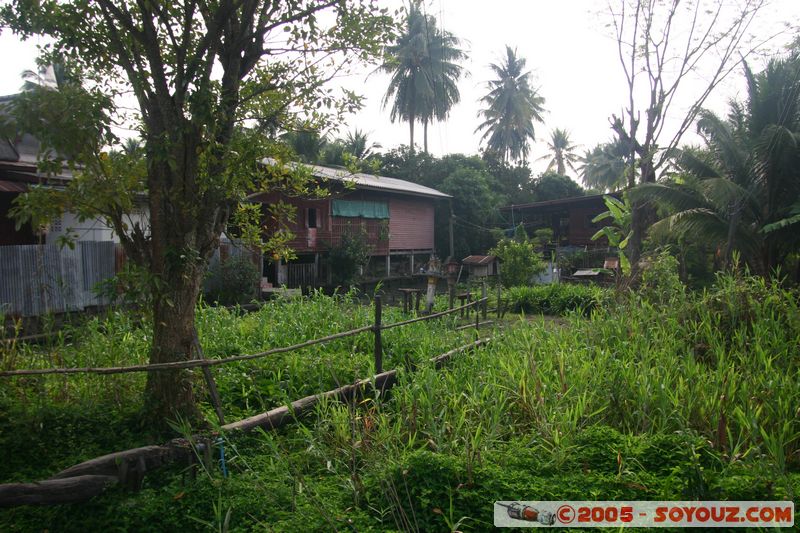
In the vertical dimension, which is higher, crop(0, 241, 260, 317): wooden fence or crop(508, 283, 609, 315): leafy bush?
crop(0, 241, 260, 317): wooden fence

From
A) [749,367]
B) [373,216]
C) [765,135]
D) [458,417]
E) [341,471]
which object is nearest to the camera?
[341,471]

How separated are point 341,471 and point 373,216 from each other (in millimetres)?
18587

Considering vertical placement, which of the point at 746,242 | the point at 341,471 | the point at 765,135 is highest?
the point at 765,135

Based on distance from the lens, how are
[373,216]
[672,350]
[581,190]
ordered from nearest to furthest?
[672,350] < [373,216] < [581,190]

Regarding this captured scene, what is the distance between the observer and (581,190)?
1372 inches

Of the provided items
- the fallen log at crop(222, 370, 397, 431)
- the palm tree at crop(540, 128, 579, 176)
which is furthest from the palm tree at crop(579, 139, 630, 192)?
the fallen log at crop(222, 370, 397, 431)

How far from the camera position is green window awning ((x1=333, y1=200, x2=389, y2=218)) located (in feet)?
66.3

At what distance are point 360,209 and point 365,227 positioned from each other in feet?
2.28

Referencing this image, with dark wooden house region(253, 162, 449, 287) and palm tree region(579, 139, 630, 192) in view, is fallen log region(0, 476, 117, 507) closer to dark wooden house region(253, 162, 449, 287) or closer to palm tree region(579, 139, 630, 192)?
dark wooden house region(253, 162, 449, 287)

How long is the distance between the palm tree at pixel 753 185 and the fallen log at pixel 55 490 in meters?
12.3

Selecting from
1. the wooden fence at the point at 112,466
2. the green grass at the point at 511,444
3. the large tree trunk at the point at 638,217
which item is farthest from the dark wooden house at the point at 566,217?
the wooden fence at the point at 112,466

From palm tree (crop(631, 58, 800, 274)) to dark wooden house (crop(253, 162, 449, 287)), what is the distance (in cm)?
848

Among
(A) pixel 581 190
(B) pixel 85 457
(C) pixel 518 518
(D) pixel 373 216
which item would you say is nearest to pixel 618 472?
(C) pixel 518 518

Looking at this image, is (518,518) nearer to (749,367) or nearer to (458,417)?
(458,417)
